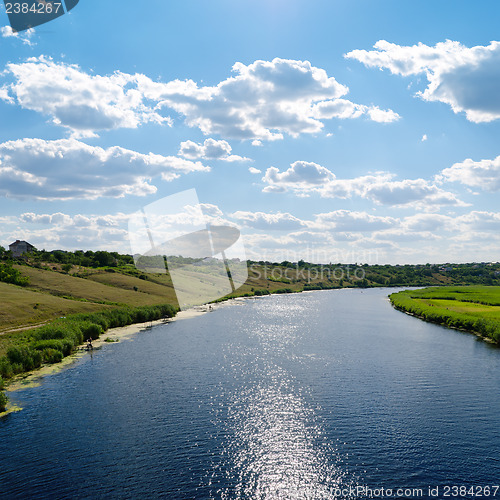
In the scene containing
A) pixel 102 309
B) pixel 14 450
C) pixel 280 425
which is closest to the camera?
pixel 14 450

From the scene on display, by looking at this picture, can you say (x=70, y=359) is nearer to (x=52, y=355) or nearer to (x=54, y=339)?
(x=52, y=355)

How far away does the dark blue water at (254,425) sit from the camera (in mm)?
25281

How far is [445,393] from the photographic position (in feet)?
136

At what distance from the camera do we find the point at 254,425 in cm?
3378

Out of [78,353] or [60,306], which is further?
[60,306]


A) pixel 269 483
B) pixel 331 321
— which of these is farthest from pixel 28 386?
pixel 331 321

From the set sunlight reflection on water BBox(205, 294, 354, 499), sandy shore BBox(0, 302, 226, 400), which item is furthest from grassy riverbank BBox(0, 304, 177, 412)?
sunlight reflection on water BBox(205, 294, 354, 499)

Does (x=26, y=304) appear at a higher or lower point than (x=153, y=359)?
higher

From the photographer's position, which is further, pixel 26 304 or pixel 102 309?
pixel 102 309

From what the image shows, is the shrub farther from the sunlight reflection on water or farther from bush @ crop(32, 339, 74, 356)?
the sunlight reflection on water

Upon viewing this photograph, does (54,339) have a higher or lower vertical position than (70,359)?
higher

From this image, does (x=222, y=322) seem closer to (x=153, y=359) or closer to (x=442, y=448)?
(x=153, y=359)

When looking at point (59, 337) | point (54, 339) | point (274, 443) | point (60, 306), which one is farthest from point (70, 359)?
point (274, 443)

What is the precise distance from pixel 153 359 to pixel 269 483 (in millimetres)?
34703
